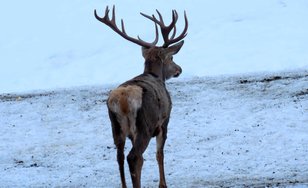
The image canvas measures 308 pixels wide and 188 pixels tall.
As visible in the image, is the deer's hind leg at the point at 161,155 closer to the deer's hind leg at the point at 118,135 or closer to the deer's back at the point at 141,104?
the deer's back at the point at 141,104

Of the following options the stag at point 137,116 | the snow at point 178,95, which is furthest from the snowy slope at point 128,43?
the stag at point 137,116

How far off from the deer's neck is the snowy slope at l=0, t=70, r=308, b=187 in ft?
4.52

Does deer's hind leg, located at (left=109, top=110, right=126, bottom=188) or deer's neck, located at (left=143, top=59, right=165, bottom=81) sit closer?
deer's hind leg, located at (left=109, top=110, right=126, bottom=188)

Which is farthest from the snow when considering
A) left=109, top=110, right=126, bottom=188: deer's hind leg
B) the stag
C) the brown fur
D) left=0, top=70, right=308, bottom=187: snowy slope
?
the brown fur

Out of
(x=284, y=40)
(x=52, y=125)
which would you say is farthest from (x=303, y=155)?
(x=284, y=40)

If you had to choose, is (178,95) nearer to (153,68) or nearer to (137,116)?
(153,68)

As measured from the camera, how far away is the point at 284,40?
80.4ft

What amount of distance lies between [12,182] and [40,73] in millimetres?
14099

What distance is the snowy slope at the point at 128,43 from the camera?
2344 cm

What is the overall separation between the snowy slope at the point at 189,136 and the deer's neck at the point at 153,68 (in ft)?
4.52

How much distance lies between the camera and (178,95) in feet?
55.3

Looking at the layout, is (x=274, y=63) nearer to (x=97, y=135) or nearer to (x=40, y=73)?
(x=40, y=73)

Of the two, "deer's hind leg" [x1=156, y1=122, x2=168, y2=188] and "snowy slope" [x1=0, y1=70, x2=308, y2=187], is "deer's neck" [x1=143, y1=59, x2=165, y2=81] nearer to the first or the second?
"deer's hind leg" [x1=156, y1=122, x2=168, y2=188]

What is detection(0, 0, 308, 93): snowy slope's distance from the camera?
923 inches
